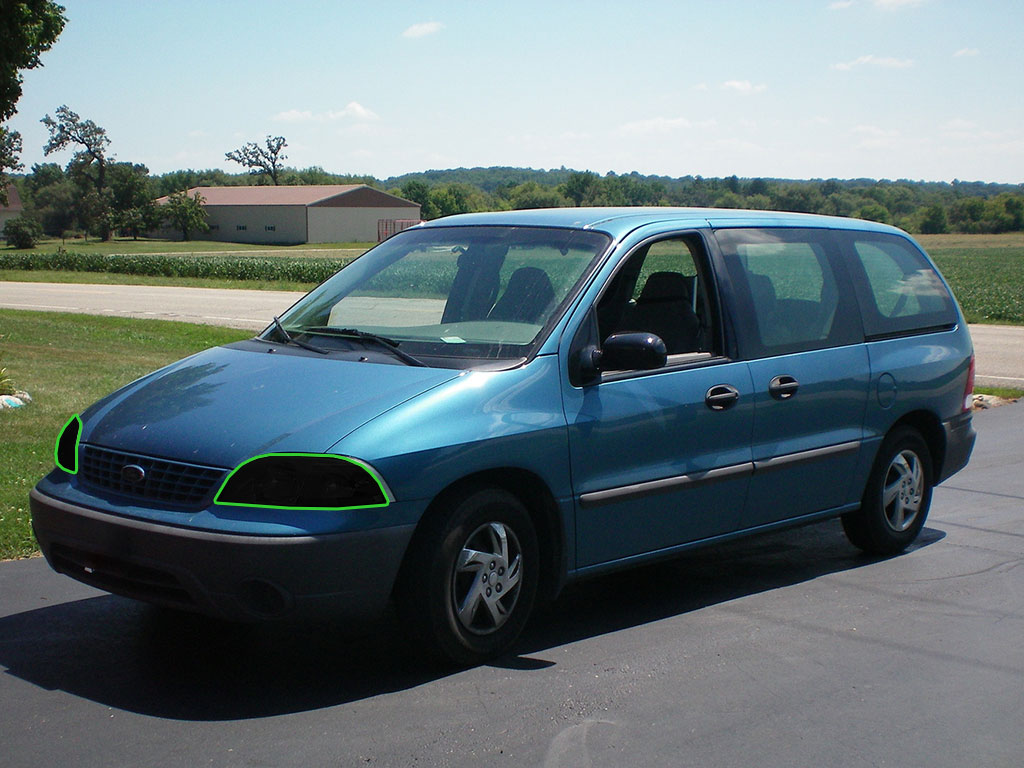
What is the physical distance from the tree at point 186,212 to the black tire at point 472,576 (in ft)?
358

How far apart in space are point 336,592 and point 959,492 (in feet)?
18.7

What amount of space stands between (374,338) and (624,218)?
4.44 feet

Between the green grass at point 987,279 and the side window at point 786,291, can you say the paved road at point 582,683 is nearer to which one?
the side window at point 786,291

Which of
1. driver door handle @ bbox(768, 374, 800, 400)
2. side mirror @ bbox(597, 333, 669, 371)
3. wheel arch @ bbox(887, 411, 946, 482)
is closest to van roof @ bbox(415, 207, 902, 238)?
side mirror @ bbox(597, 333, 669, 371)

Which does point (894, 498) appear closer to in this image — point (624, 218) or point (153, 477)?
point (624, 218)

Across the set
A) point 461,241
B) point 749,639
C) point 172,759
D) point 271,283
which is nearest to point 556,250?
point 461,241

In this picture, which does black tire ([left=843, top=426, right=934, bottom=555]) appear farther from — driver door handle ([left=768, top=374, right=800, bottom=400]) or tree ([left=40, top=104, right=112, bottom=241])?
tree ([left=40, top=104, right=112, bottom=241])

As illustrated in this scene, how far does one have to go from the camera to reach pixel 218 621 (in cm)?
525

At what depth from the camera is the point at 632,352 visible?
16.1 feet

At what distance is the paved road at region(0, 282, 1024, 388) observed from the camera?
18.5 meters

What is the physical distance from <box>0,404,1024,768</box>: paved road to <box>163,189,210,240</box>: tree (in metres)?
108

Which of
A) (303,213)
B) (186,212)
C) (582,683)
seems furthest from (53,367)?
(186,212)

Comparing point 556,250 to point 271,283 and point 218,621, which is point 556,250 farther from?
point 271,283

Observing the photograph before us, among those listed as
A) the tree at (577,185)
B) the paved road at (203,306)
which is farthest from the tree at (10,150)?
the tree at (577,185)
